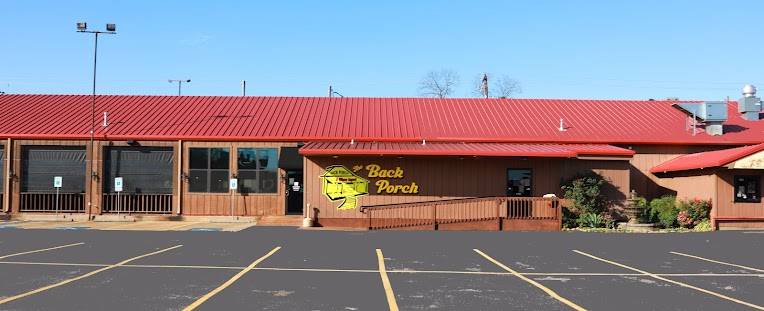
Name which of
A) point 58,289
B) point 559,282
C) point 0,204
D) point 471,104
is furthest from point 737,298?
point 0,204

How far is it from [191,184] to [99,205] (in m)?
3.89

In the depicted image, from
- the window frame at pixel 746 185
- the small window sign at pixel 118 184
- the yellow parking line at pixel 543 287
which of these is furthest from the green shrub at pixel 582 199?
the small window sign at pixel 118 184

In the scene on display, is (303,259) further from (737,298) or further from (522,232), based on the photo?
(522,232)

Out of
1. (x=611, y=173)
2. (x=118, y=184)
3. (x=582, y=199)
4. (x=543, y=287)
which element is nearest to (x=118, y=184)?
(x=118, y=184)

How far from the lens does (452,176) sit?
24.7 m

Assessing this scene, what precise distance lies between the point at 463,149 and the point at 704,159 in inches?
348

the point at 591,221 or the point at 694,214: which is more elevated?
the point at 694,214

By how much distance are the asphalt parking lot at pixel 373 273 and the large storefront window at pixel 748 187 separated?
5209 mm

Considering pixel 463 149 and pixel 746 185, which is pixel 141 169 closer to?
pixel 463 149

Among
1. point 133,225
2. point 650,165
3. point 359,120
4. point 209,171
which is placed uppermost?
point 359,120

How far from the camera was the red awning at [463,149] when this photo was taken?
77.2 ft

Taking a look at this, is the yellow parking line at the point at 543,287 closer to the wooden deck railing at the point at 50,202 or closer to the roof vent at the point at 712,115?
the roof vent at the point at 712,115

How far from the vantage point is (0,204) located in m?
27.0

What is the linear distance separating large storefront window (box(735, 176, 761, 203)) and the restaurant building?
0.04m
